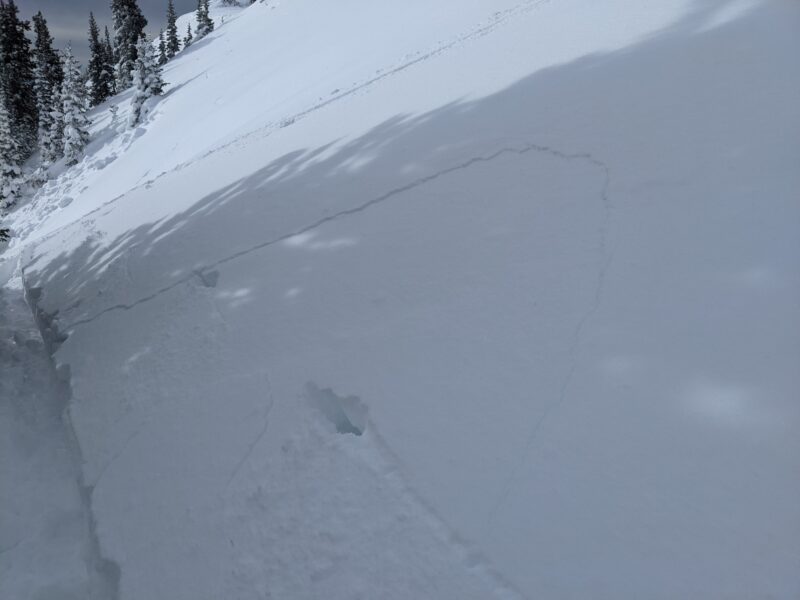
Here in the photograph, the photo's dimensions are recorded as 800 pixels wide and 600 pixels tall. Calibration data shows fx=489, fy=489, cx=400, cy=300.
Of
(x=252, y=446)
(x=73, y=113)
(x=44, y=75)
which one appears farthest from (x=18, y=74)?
(x=252, y=446)

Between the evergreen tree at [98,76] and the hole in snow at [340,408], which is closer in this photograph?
the hole in snow at [340,408]

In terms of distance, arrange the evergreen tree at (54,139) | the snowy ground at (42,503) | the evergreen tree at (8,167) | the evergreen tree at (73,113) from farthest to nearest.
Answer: the evergreen tree at (54,139) → the evergreen tree at (73,113) → the evergreen tree at (8,167) → the snowy ground at (42,503)

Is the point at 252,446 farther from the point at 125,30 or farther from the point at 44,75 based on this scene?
the point at 125,30

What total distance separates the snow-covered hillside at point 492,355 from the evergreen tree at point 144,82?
29.5 m

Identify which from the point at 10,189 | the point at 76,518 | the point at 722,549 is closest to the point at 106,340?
the point at 76,518

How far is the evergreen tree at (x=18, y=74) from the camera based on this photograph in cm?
3862

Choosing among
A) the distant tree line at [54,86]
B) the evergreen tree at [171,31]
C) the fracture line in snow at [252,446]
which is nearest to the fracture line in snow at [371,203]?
the fracture line in snow at [252,446]

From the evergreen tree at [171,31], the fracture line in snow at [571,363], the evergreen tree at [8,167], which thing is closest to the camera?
the fracture line in snow at [571,363]

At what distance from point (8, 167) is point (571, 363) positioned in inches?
1514

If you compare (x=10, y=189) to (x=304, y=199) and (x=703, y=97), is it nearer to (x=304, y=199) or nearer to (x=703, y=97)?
(x=304, y=199)

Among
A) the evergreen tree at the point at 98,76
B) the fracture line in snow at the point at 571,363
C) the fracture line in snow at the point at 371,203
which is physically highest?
the evergreen tree at the point at 98,76

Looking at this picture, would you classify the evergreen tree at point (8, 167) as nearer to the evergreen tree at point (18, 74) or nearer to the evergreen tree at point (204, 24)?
the evergreen tree at point (18, 74)

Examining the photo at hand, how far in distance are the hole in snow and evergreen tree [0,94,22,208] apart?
3535 cm

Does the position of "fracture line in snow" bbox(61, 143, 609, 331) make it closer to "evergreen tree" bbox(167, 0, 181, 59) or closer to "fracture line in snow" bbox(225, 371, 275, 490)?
"fracture line in snow" bbox(225, 371, 275, 490)
